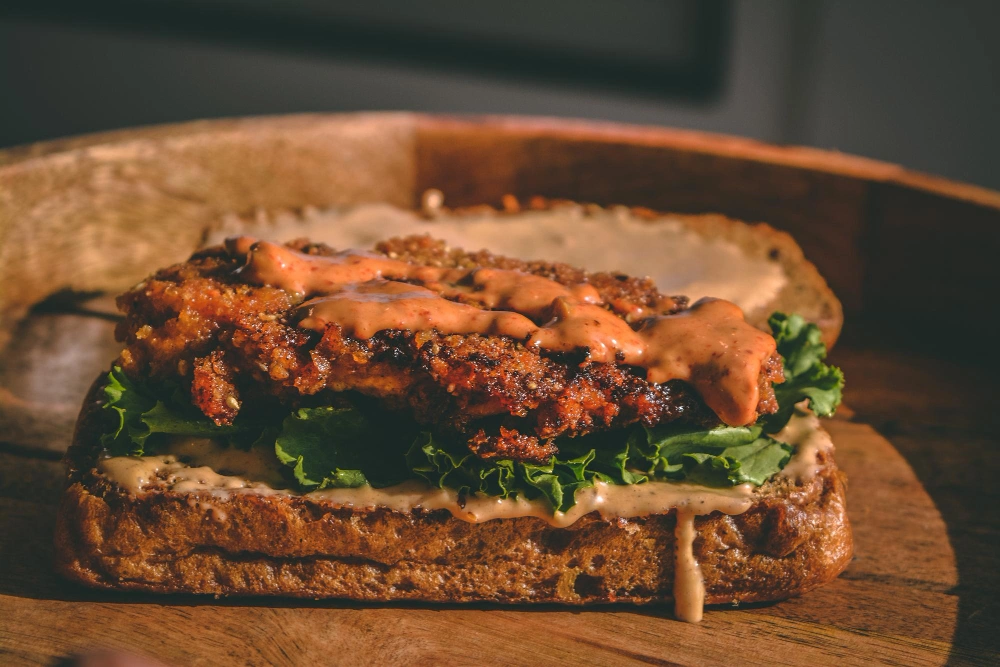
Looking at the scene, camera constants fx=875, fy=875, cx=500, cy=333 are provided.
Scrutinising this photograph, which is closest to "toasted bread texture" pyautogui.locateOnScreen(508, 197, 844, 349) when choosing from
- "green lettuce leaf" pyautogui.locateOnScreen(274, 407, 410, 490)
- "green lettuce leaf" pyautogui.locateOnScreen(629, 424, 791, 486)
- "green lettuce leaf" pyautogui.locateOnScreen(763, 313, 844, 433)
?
"green lettuce leaf" pyautogui.locateOnScreen(763, 313, 844, 433)

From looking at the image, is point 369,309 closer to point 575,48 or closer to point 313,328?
point 313,328

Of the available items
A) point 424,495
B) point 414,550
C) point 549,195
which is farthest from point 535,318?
point 549,195

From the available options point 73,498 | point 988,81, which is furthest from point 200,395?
point 988,81

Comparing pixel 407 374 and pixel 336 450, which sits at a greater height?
pixel 407 374

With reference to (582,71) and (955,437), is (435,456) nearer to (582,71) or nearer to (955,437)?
→ (955,437)

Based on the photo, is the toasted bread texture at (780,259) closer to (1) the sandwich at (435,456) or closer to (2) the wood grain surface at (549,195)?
(2) the wood grain surface at (549,195)

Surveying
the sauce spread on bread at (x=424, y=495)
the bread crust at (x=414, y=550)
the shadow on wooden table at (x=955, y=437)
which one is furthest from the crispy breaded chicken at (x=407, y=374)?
the shadow on wooden table at (x=955, y=437)

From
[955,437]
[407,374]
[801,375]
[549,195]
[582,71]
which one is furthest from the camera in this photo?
[582,71]
